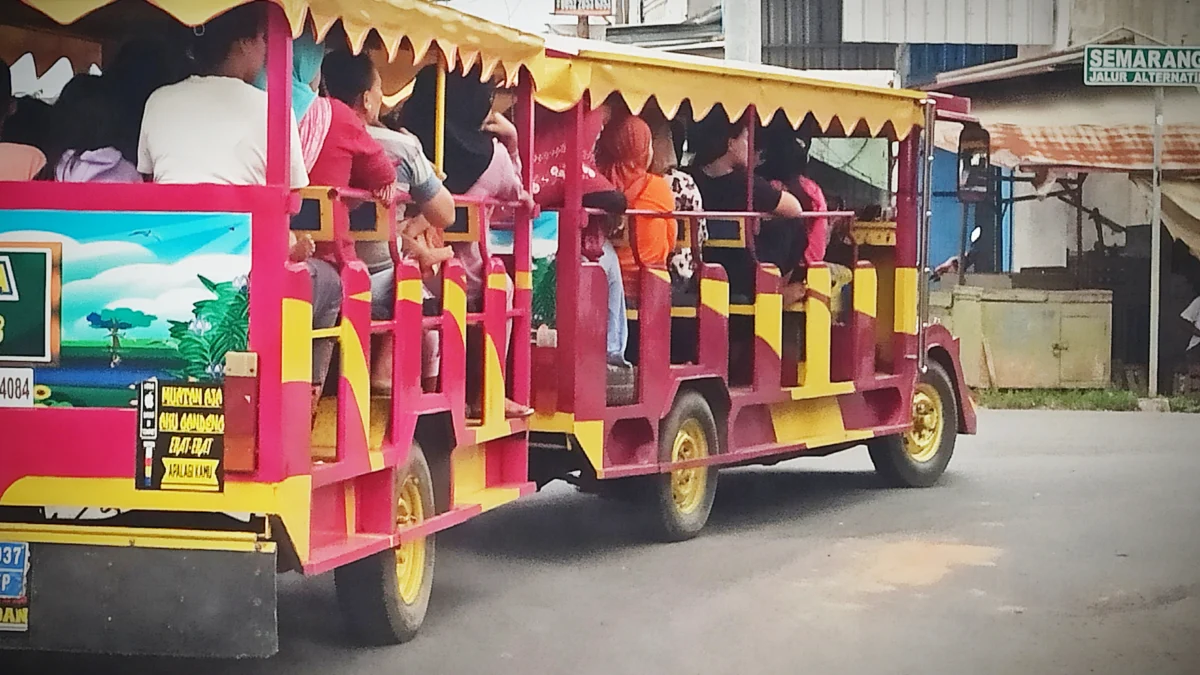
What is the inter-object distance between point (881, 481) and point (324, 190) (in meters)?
5.55

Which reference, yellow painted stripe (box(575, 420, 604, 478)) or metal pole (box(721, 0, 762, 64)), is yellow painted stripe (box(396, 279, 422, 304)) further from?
metal pole (box(721, 0, 762, 64))

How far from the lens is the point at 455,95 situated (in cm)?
750

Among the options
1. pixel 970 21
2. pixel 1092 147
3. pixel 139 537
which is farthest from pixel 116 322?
pixel 1092 147

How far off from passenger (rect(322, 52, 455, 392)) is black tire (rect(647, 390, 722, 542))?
79.9 inches

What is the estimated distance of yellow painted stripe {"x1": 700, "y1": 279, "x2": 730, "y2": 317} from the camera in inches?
341

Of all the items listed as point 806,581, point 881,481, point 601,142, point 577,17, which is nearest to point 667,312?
point 601,142

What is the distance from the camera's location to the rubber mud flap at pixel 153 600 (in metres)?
5.21

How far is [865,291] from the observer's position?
9.81m

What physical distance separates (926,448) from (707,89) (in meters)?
3.08

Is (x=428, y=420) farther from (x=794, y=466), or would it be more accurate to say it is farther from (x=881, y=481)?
(x=794, y=466)

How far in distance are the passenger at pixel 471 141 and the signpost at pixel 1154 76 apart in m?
4.92

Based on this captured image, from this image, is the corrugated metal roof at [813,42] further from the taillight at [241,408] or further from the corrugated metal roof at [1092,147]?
the taillight at [241,408]

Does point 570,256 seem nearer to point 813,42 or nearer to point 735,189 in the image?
point 735,189

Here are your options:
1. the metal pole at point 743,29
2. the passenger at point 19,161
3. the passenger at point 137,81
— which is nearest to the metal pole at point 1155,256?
the metal pole at point 743,29
